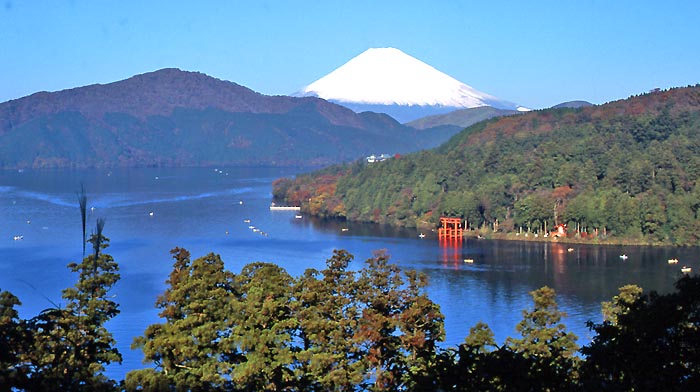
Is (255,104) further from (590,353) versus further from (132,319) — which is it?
(590,353)

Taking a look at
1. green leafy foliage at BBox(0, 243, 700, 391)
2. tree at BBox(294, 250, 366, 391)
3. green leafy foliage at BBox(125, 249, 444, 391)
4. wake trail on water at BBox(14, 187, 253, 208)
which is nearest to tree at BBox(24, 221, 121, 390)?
green leafy foliage at BBox(0, 243, 700, 391)

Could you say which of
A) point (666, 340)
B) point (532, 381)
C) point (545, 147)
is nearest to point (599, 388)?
point (532, 381)

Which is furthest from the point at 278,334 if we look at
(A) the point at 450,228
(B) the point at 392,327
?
(A) the point at 450,228

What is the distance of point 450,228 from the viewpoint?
28.7 metres

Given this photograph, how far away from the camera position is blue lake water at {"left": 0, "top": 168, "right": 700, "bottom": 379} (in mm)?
16750

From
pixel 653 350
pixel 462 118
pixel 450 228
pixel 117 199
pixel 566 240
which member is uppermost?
pixel 462 118

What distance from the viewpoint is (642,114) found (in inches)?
1353

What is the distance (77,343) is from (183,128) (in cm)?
10070

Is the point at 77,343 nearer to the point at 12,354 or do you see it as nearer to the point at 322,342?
the point at 12,354

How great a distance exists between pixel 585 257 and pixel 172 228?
1288cm

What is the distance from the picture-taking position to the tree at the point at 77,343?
26.1 feet

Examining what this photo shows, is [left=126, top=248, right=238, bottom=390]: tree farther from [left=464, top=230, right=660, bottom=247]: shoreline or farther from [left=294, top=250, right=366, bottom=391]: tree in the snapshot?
[left=464, top=230, right=660, bottom=247]: shoreline

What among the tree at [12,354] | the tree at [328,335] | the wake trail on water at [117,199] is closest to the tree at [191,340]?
the tree at [328,335]

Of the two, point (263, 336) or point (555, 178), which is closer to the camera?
point (263, 336)
